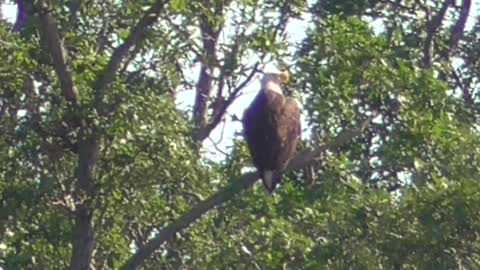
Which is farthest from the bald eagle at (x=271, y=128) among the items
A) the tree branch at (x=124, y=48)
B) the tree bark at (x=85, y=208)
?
the tree bark at (x=85, y=208)

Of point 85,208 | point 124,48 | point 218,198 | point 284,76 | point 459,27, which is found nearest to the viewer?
point 218,198

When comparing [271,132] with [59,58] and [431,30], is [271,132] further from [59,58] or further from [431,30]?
[431,30]

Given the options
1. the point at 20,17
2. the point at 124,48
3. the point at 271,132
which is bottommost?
the point at 271,132

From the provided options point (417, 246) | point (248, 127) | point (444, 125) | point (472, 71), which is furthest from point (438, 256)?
point (472, 71)

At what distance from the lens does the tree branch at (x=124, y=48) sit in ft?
37.8

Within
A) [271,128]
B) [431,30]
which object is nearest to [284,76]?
[271,128]

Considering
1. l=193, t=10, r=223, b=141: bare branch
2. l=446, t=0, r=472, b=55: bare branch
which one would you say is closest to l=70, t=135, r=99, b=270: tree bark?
l=193, t=10, r=223, b=141: bare branch

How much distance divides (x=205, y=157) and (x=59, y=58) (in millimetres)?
1512

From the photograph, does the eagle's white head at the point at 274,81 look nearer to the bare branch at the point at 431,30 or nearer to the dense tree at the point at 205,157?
the dense tree at the point at 205,157

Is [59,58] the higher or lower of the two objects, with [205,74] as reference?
lower

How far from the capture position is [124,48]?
461 inches

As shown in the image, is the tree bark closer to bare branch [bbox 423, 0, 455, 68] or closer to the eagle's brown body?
the eagle's brown body

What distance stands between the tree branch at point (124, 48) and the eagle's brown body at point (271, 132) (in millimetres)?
863

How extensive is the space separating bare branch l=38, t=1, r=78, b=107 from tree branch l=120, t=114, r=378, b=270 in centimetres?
98
